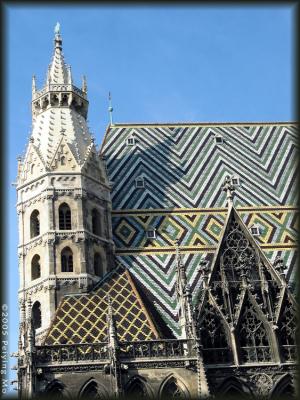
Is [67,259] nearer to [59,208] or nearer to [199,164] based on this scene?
[59,208]

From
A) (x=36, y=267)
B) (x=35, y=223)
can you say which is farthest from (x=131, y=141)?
(x=36, y=267)

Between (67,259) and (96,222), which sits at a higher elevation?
(96,222)

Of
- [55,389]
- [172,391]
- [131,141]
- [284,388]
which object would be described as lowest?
[172,391]

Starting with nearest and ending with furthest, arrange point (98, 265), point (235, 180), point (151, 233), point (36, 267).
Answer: point (36, 267), point (98, 265), point (151, 233), point (235, 180)

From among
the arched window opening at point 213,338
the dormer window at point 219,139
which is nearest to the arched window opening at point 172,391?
the arched window opening at point 213,338

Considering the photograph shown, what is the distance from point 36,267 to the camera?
85.0 feet

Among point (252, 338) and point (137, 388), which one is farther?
point (252, 338)

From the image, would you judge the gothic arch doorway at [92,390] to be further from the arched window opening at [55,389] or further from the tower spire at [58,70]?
the tower spire at [58,70]

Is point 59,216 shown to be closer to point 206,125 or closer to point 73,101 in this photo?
point 73,101

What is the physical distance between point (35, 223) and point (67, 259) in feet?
6.88

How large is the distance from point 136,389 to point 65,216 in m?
7.35

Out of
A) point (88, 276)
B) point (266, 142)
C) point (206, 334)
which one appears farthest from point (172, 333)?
point (266, 142)

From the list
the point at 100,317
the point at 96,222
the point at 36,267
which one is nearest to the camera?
the point at 100,317

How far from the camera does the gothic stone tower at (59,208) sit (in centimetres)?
2494
